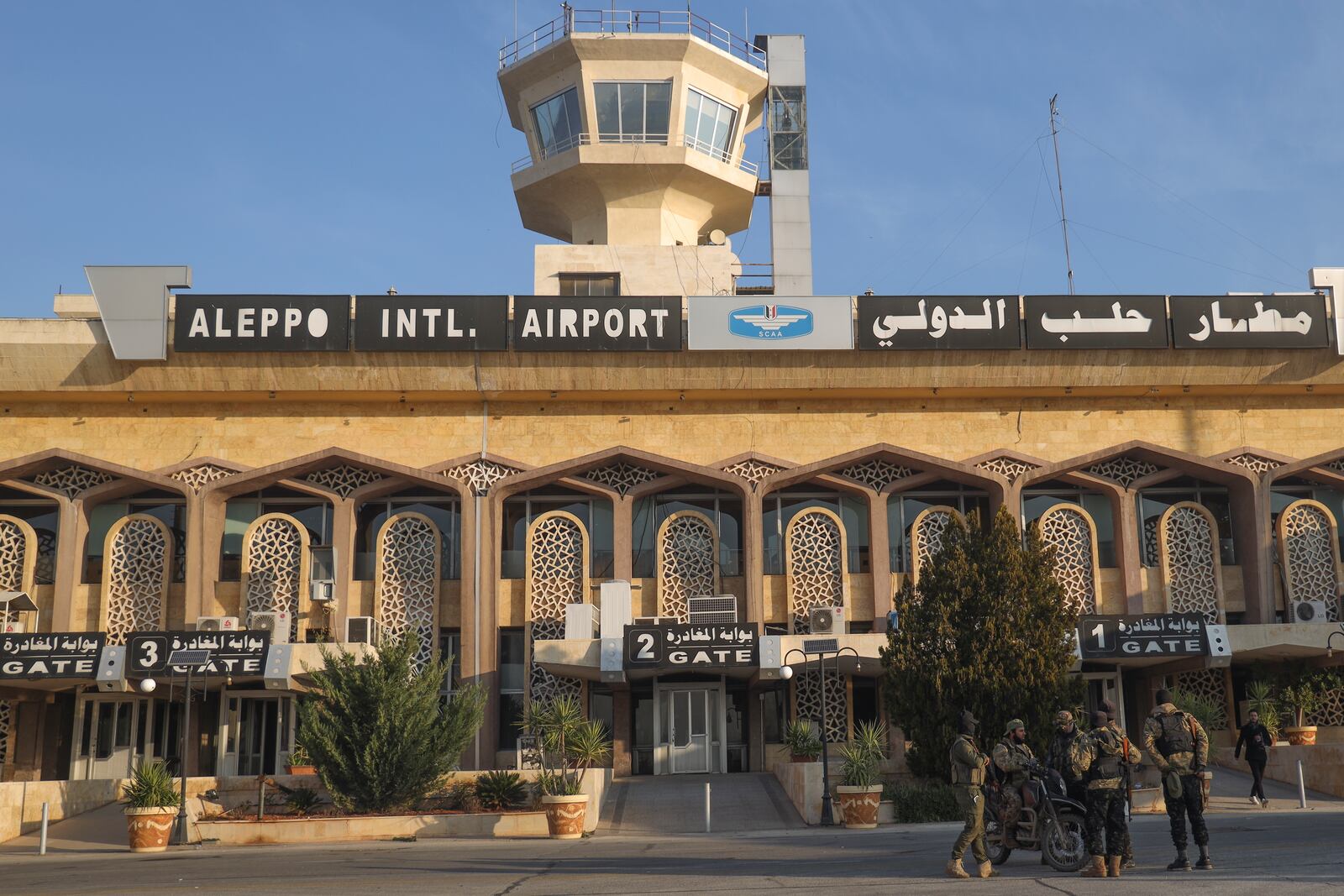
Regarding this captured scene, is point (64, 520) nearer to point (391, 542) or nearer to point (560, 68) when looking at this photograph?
point (391, 542)

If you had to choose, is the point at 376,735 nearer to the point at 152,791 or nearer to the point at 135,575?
the point at 152,791

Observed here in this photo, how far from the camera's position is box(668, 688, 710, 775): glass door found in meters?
35.1

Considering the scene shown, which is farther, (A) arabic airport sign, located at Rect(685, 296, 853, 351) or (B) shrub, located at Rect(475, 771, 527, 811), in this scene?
(A) arabic airport sign, located at Rect(685, 296, 853, 351)

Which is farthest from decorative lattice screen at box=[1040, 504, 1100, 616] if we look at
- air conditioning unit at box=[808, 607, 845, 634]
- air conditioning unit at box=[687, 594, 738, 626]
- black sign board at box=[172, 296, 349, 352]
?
black sign board at box=[172, 296, 349, 352]

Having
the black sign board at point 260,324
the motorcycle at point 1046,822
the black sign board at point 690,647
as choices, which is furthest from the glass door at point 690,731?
the motorcycle at point 1046,822

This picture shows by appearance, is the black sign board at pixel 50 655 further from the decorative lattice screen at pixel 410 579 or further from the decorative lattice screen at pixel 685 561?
the decorative lattice screen at pixel 685 561

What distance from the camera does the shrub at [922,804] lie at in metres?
24.2

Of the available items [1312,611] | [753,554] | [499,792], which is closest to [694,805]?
[499,792]

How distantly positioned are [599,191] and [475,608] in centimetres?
1680

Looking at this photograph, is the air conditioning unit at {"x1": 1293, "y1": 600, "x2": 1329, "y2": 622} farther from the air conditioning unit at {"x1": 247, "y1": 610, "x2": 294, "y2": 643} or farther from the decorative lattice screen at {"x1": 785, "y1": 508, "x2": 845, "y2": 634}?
the air conditioning unit at {"x1": 247, "y1": 610, "x2": 294, "y2": 643}

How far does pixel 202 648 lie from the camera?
1248 inches

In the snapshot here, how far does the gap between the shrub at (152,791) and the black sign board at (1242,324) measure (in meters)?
26.2

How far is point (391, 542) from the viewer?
1409 inches

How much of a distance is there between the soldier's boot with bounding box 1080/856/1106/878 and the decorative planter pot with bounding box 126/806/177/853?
1622 centimetres
